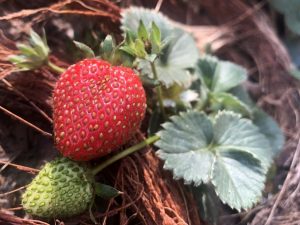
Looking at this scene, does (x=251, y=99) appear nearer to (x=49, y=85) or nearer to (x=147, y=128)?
Answer: (x=147, y=128)

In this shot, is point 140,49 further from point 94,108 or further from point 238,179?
point 238,179

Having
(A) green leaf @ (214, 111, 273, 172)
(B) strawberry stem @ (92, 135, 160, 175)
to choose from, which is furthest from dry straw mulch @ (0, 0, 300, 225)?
(A) green leaf @ (214, 111, 273, 172)

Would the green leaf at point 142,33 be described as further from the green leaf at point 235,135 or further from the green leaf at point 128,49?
the green leaf at point 235,135

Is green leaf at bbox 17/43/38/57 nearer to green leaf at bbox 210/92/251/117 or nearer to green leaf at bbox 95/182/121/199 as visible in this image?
green leaf at bbox 95/182/121/199

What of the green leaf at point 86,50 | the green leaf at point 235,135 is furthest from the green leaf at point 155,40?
the green leaf at point 235,135

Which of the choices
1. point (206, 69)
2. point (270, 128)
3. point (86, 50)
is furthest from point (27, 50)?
point (270, 128)

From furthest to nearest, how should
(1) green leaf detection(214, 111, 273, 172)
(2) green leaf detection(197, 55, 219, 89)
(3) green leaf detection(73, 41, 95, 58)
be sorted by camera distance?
(2) green leaf detection(197, 55, 219, 89) → (1) green leaf detection(214, 111, 273, 172) → (3) green leaf detection(73, 41, 95, 58)

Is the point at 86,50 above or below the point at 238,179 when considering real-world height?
above
